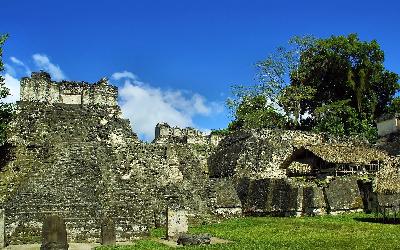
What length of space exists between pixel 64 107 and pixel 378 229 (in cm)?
1455

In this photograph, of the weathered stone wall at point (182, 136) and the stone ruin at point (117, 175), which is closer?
the stone ruin at point (117, 175)

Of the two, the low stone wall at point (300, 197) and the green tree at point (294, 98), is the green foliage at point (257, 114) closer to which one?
the green tree at point (294, 98)

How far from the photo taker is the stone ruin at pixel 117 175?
1673cm

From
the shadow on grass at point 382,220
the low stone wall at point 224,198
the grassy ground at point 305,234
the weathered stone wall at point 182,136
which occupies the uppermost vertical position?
the weathered stone wall at point 182,136

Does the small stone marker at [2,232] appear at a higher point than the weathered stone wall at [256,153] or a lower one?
lower

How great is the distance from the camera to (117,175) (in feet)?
62.6

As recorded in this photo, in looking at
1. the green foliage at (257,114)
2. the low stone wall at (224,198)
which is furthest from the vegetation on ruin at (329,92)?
the low stone wall at (224,198)

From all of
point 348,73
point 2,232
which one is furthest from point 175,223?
point 348,73

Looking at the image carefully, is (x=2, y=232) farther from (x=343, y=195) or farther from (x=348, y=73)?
(x=348, y=73)

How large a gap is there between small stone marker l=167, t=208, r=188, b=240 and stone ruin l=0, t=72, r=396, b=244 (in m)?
0.85

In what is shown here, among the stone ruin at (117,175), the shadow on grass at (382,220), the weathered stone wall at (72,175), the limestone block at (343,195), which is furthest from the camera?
the limestone block at (343,195)

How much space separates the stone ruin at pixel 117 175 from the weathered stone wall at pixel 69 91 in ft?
0.16

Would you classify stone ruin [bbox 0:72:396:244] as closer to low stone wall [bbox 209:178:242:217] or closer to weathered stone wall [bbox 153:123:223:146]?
low stone wall [bbox 209:178:242:217]

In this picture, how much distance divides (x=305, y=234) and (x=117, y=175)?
7.49 meters
